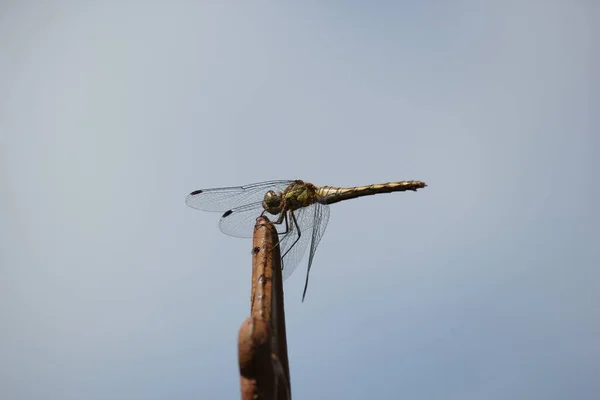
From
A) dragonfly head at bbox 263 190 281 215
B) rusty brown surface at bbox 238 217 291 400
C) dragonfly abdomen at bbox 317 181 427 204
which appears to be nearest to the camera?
rusty brown surface at bbox 238 217 291 400

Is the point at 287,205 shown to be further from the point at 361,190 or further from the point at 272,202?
the point at 361,190

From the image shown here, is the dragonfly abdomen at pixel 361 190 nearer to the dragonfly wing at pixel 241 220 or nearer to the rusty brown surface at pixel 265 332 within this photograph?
the dragonfly wing at pixel 241 220

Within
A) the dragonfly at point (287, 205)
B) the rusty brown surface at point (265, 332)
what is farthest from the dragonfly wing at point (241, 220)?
the rusty brown surface at point (265, 332)

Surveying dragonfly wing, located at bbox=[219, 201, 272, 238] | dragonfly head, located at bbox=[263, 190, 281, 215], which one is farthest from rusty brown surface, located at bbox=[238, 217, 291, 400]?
dragonfly wing, located at bbox=[219, 201, 272, 238]

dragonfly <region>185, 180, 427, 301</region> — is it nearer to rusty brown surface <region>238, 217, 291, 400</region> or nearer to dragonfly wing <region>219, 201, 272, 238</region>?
dragonfly wing <region>219, 201, 272, 238</region>

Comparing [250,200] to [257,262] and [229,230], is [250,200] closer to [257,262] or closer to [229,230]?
[229,230]

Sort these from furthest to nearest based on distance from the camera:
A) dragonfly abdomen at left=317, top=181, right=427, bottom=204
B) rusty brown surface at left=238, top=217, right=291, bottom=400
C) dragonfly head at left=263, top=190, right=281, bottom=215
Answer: dragonfly abdomen at left=317, top=181, right=427, bottom=204
dragonfly head at left=263, top=190, right=281, bottom=215
rusty brown surface at left=238, top=217, right=291, bottom=400
